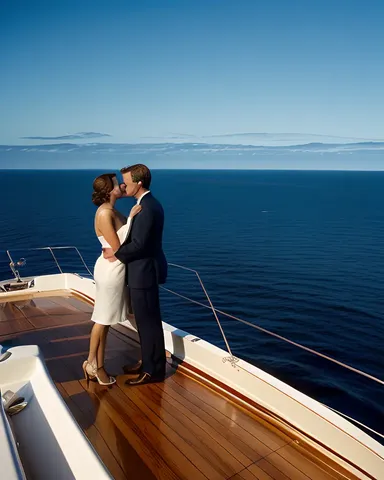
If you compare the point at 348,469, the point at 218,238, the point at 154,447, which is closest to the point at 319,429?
the point at 348,469

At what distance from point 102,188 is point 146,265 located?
29.6 inches

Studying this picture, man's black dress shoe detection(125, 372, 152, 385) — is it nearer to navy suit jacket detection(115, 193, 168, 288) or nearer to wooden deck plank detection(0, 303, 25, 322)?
navy suit jacket detection(115, 193, 168, 288)

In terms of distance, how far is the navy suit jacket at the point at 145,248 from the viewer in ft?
11.0

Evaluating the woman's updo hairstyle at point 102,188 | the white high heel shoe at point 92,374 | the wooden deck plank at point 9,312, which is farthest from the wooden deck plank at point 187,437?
the wooden deck plank at point 9,312

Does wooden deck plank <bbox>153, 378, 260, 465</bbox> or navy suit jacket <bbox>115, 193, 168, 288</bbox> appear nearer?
wooden deck plank <bbox>153, 378, 260, 465</bbox>

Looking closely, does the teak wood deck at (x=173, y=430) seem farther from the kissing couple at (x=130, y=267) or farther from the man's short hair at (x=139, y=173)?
the man's short hair at (x=139, y=173)

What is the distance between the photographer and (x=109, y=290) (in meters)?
3.57

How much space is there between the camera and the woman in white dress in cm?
344

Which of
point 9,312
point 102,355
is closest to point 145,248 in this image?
point 102,355

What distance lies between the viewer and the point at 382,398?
30.7ft

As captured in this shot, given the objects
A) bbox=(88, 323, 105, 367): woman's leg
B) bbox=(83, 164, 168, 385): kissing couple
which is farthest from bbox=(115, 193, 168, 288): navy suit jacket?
bbox=(88, 323, 105, 367): woman's leg

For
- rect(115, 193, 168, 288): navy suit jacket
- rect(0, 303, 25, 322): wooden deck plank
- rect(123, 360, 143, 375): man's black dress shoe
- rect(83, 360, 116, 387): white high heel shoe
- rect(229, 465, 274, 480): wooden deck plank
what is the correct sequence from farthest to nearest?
rect(0, 303, 25, 322): wooden deck plank, rect(123, 360, 143, 375): man's black dress shoe, rect(83, 360, 116, 387): white high heel shoe, rect(115, 193, 168, 288): navy suit jacket, rect(229, 465, 274, 480): wooden deck plank

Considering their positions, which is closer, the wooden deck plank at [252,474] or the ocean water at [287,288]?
the wooden deck plank at [252,474]

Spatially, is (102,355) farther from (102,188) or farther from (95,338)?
(102,188)
